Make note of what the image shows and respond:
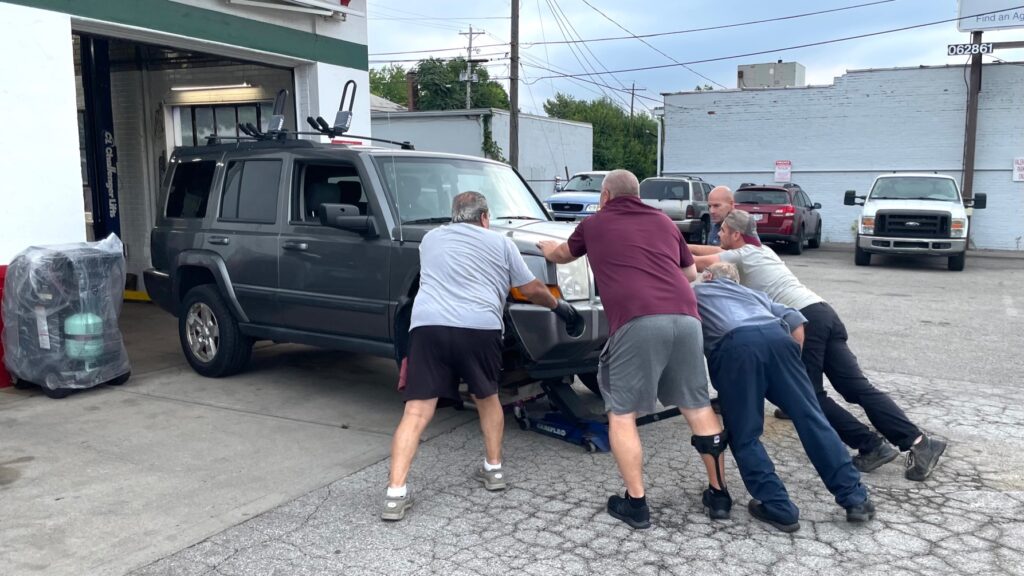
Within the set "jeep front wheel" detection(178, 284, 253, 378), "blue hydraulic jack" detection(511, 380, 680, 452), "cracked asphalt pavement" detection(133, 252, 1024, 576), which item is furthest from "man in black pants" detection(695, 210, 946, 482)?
"jeep front wheel" detection(178, 284, 253, 378)

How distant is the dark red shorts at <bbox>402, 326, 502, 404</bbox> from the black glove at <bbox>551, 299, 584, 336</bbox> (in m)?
0.53

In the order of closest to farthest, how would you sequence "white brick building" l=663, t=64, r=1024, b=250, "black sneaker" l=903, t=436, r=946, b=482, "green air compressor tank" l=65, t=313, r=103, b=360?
"black sneaker" l=903, t=436, r=946, b=482 < "green air compressor tank" l=65, t=313, r=103, b=360 < "white brick building" l=663, t=64, r=1024, b=250

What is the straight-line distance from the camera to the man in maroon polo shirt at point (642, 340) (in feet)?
14.3

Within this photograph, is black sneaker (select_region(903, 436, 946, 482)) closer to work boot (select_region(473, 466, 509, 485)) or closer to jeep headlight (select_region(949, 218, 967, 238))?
work boot (select_region(473, 466, 509, 485))

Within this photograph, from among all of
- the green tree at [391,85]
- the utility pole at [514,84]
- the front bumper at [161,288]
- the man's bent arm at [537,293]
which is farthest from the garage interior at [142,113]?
the green tree at [391,85]

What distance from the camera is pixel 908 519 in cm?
451

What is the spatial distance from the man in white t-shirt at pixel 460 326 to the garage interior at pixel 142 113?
6865 mm

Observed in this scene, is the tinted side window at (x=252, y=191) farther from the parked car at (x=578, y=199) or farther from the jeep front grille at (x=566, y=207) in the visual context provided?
the jeep front grille at (x=566, y=207)

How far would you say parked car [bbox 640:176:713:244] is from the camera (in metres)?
21.2

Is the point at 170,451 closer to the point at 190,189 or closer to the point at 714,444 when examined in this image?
the point at 190,189

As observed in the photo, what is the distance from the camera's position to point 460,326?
4676 mm

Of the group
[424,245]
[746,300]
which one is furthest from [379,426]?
[746,300]

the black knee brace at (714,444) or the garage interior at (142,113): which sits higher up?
the garage interior at (142,113)

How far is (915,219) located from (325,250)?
14.6 meters
